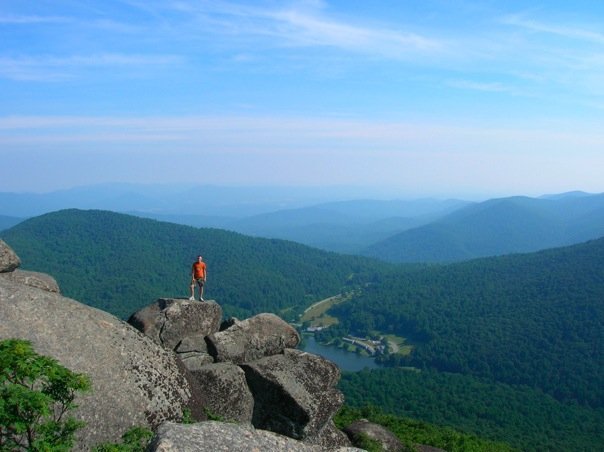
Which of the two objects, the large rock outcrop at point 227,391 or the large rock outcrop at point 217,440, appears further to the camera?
the large rock outcrop at point 227,391

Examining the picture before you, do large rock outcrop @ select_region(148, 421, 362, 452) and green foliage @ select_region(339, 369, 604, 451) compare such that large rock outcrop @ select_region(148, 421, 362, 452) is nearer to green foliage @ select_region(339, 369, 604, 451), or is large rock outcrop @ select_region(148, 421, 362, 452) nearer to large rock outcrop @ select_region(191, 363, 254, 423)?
large rock outcrop @ select_region(191, 363, 254, 423)

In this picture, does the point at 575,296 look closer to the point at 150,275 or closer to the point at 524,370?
the point at 524,370

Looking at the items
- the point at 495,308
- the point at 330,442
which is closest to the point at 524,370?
the point at 495,308

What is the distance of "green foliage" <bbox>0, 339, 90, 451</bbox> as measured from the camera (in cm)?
916

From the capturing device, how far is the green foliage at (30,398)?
361 inches

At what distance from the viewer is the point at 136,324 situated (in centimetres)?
1981

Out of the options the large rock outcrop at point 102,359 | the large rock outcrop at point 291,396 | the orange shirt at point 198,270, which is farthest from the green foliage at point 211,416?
the orange shirt at point 198,270

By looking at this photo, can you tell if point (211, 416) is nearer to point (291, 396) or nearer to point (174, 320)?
point (291, 396)

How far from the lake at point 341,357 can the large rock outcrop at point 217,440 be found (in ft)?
396

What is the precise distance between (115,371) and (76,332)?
5.25 ft

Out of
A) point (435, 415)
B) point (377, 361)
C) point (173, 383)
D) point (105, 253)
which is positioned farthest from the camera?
point (105, 253)

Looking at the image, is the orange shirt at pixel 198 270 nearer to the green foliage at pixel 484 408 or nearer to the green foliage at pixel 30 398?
the green foliage at pixel 30 398

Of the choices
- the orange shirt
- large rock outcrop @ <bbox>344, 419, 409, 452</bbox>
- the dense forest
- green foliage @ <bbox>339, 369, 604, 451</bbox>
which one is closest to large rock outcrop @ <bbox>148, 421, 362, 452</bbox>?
the orange shirt

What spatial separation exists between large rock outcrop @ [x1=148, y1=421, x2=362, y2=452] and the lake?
121 metres
